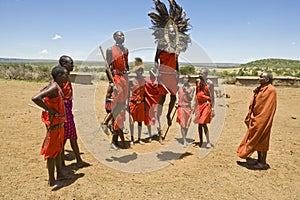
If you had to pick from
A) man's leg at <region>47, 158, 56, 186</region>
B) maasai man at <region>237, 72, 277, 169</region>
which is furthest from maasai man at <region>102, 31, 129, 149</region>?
maasai man at <region>237, 72, 277, 169</region>

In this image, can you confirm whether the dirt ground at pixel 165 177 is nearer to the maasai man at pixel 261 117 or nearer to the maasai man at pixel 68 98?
the maasai man at pixel 261 117

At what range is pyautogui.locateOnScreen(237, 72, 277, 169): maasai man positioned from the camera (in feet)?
14.5

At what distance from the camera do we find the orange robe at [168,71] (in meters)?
5.57

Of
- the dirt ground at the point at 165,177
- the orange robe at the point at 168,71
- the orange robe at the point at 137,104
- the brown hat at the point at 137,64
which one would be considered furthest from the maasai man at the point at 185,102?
the brown hat at the point at 137,64

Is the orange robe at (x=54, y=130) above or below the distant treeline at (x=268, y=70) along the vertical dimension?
below

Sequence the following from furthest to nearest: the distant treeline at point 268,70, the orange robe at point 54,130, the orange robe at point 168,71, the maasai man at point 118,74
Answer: the distant treeline at point 268,70
the orange robe at point 168,71
the maasai man at point 118,74
the orange robe at point 54,130

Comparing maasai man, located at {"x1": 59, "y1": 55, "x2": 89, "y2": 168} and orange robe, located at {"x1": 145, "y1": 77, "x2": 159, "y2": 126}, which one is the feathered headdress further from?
maasai man, located at {"x1": 59, "y1": 55, "x2": 89, "y2": 168}

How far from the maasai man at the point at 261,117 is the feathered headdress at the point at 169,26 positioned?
1825 millimetres

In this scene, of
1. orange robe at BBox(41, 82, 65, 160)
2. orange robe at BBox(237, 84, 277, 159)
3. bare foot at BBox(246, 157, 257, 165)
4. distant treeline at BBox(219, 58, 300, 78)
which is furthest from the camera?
distant treeline at BBox(219, 58, 300, 78)

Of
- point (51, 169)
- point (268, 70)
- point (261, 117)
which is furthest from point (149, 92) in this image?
point (268, 70)

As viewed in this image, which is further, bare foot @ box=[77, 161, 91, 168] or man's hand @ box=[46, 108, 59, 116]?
bare foot @ box=[77, 161, 91, 168]

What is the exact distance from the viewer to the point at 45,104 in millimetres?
3410

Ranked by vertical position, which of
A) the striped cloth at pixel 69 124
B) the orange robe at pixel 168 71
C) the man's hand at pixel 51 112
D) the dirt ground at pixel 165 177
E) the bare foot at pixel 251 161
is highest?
the orange robe at pixel 168 71

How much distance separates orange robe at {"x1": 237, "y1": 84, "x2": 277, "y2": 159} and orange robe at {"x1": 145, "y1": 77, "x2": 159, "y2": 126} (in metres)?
2.15
